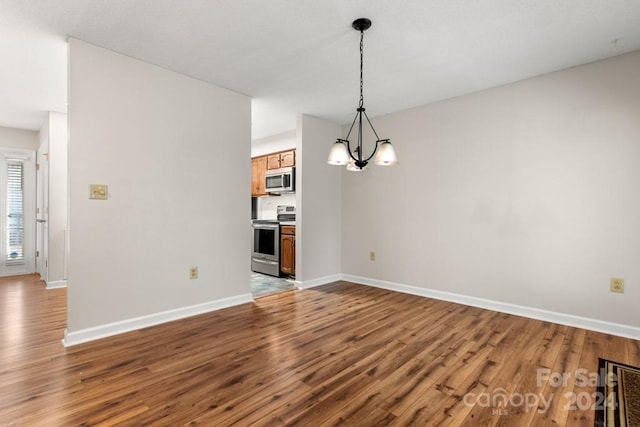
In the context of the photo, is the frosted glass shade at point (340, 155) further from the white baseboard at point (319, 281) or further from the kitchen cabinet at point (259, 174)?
the kitchen cabinet at point (259, 174)

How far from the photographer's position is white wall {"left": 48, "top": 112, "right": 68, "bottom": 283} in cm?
431

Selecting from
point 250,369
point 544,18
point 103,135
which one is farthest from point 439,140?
point 103,135

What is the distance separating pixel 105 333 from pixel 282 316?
1547 millimetres

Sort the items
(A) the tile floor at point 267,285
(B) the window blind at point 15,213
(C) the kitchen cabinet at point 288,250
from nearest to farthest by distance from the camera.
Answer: (A) the tile floor at point 267,285 → (C) the kitchen cabinet at point 288,250 → (B) the window blind at point 15,213

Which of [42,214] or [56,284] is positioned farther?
[42,214]

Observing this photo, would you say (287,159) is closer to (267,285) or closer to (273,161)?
(273,161)

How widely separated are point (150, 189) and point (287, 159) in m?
2.64

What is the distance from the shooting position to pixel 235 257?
3609mm

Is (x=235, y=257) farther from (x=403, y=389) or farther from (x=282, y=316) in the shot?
(x=403, y=389)

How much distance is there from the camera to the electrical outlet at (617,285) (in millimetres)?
2729

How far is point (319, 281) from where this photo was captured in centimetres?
460

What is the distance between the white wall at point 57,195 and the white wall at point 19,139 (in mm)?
1386

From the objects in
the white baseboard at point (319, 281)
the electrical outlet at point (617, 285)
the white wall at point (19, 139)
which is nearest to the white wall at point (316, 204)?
the white baseboard at point (319, 281)

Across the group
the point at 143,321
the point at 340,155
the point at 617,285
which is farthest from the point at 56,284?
the point at 617,285
